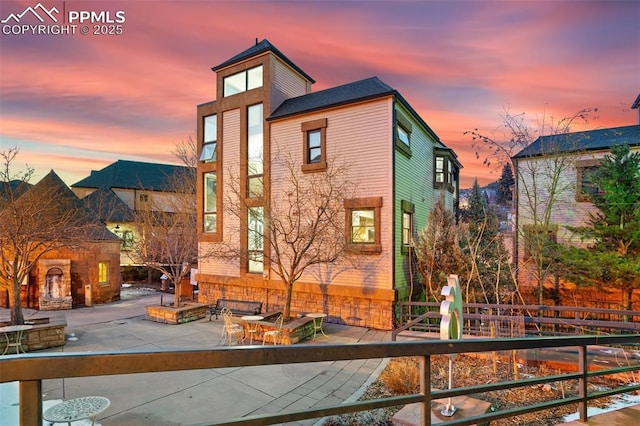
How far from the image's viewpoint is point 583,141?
1631 centimetres

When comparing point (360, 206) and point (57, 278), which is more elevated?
point (360, 206)

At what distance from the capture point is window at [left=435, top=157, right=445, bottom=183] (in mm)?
18844

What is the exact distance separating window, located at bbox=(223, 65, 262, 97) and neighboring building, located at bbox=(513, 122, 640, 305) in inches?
511

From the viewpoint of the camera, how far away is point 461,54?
1215cm

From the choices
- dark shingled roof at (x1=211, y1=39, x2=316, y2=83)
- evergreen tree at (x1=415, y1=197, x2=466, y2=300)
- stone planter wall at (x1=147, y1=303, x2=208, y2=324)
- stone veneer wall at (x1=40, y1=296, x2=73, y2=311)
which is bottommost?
stone veneer wall at (x1=40, y1=296, x2=73, y2=311)

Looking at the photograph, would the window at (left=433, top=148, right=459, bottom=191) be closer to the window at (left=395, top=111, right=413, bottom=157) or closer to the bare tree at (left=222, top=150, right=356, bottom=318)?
the window at (left=395, top=111, right=413, bottom=157)

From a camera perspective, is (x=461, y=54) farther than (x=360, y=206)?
No

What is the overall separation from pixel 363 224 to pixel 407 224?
2305mm

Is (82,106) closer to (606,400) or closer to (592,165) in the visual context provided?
(606,400)

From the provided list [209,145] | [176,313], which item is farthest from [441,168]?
[176,313]

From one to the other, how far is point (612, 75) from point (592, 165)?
4180 millimetres

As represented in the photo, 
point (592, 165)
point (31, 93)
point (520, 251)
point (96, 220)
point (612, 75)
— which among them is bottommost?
point (520, 251)

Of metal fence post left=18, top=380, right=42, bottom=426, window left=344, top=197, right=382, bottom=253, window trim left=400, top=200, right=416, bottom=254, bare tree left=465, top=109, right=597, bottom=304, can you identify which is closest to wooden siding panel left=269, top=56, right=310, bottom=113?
window left=344, top=197, right=382, bottom=253

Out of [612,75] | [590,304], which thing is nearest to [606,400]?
[590,304]
